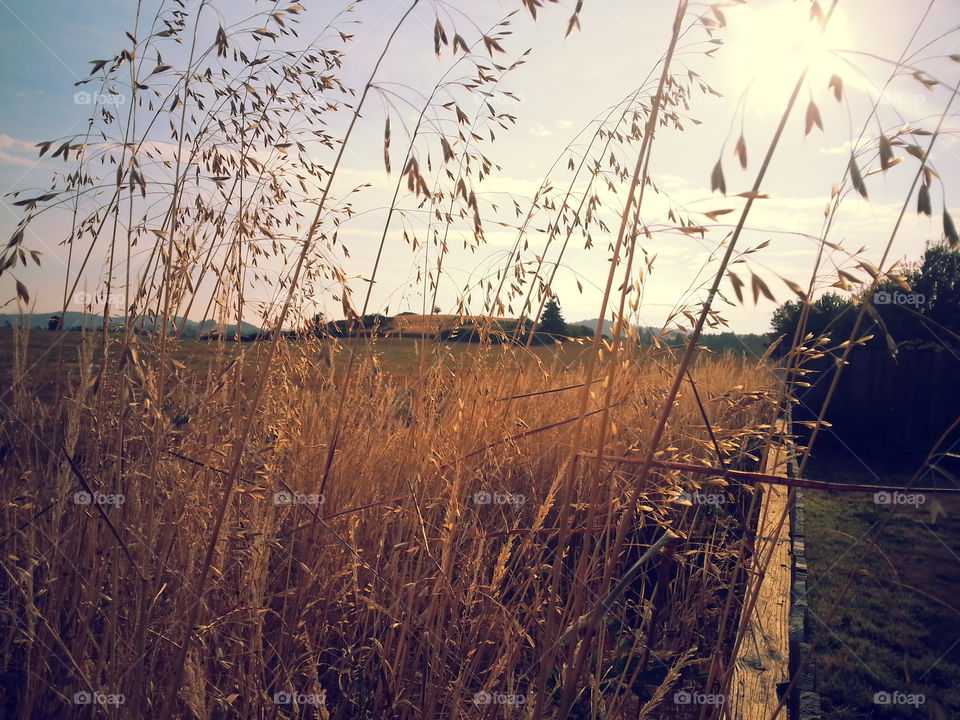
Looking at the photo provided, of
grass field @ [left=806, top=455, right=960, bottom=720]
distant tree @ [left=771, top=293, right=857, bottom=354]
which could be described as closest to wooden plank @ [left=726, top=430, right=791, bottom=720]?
grass field @ [left=806, top=455, right=960, bottom=720]

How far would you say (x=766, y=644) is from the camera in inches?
64.4

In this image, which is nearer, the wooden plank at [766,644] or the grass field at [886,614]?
the wooden plank at [766,644]

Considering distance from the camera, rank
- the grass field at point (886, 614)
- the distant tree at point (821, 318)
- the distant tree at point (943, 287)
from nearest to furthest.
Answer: the grass field at point (886, 614)
the distant tree at point (943, 287)
the distant tree at point (821, 318)

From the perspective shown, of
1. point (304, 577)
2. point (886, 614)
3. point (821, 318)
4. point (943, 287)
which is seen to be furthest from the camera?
point (821, 318)

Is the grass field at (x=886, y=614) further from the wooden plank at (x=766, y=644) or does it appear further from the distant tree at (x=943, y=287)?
the distant tree at (x=943, y=287)

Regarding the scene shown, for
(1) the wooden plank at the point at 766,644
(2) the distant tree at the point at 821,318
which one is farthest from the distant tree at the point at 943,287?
(1) the wooden plank at the point at 766,644

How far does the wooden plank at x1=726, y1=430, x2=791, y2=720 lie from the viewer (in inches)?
53.0

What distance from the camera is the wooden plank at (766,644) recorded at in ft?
4.42

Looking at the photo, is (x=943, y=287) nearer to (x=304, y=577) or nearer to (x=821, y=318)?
(x=821, y=318)

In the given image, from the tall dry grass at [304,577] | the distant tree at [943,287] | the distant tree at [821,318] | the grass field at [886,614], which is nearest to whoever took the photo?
the tall dry grass at [304,577]

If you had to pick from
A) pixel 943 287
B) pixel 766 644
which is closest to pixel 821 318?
pixel 943 287

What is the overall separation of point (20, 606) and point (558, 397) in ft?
8.80

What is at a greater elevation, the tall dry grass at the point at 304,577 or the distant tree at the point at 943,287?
the distant tree at the point at 943,287

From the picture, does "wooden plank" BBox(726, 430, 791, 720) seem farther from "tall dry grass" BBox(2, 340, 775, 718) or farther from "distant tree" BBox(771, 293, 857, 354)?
"distant tree" BBox(771, 293, 857, 354)
